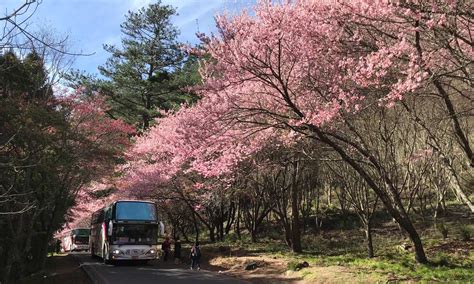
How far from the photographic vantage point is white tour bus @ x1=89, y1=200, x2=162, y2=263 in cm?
2158

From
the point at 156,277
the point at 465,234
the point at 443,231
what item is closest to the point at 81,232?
the point at 156,277

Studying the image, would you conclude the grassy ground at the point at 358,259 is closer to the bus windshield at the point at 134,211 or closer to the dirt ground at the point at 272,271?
the dirt ground at the point at 272,271

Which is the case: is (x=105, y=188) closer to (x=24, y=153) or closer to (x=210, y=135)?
(x=24, y=153)

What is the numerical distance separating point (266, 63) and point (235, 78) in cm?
87

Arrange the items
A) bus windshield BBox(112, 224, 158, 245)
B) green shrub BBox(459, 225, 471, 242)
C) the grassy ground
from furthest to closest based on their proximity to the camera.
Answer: bus windshield BBox(112, 224, 158, 245), green shrub BBox(459, 225, 471, 242), the grassy ground

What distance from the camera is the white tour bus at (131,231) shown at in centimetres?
2158

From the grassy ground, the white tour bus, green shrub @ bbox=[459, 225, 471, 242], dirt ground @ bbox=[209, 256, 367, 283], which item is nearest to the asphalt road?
dirt ground @ bbox=[209, 256, 367, 283]

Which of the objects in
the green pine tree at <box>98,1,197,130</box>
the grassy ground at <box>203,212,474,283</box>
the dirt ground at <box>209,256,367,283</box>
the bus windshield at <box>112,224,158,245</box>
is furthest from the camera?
the green pine tree at <box>98,1,197,130</box>

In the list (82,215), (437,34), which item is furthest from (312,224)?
(82,215)

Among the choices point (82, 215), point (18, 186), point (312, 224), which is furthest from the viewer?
point (82, 215)

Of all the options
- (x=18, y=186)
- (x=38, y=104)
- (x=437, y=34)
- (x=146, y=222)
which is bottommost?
(x=146, y=222)

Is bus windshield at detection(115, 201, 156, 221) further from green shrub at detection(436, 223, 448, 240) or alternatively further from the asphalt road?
green shrub at detection(436, 223, 448, 240)

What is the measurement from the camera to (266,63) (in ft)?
35.1

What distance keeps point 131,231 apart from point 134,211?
3.14 ft
